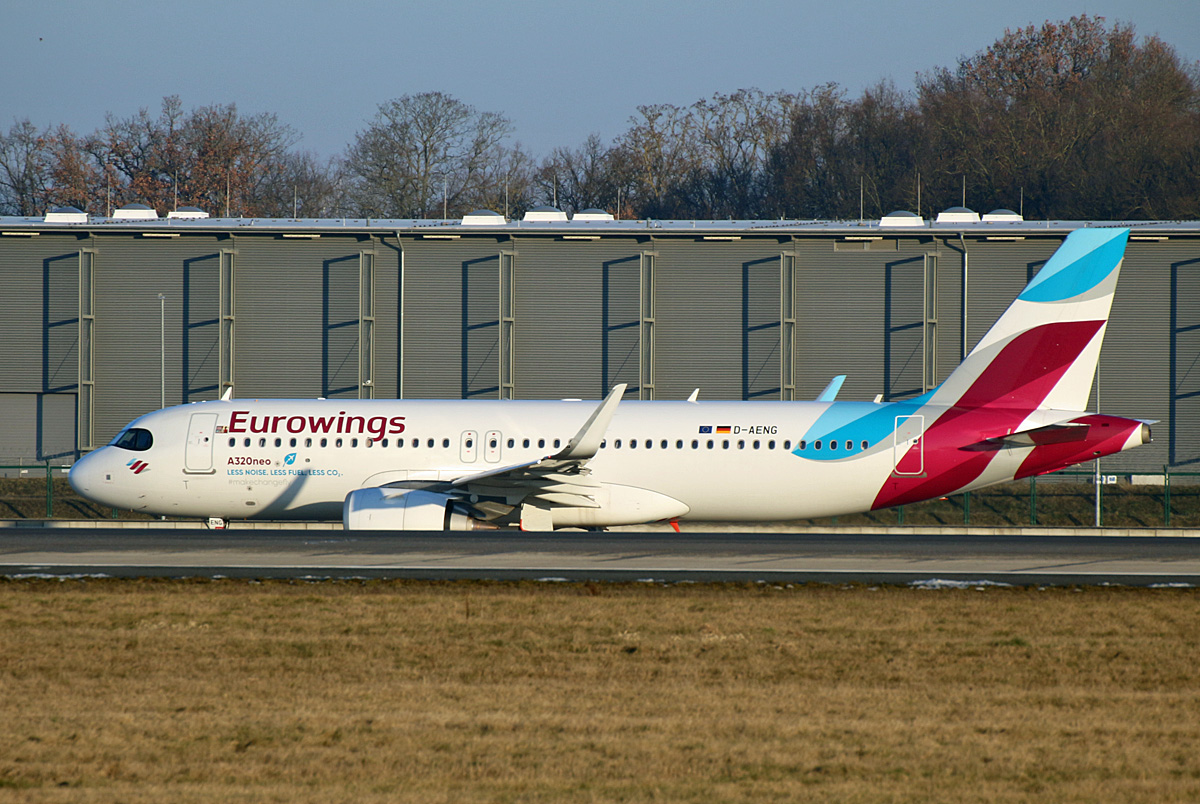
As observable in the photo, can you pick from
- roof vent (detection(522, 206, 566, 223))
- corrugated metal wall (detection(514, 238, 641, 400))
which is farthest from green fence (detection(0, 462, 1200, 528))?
roof vent (detection(522, 206, 566, 223))

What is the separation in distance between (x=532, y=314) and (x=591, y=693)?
34269 mm

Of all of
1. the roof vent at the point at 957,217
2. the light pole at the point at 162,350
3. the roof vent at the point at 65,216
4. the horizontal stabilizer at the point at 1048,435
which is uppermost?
the roof vent at the point at 957,217

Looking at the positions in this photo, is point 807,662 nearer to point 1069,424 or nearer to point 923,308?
point 1069,424

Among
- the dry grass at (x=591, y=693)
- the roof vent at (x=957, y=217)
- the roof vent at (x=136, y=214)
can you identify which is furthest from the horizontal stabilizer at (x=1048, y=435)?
the roof vent at (x=136, y=214)

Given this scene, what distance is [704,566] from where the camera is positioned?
1875 centimetres

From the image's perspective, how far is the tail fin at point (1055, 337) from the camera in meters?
25.8

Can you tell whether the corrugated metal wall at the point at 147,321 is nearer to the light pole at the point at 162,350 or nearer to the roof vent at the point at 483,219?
the light pole at the point at 162,350

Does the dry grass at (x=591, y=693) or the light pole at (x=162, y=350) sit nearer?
the dry grass at (x=591, y=693)

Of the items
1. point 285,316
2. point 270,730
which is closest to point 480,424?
point 270,730

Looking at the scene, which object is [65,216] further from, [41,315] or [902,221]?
[902,221]

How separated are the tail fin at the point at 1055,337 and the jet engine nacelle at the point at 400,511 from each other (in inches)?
412

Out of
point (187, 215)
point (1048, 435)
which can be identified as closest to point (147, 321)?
point (187, 215)

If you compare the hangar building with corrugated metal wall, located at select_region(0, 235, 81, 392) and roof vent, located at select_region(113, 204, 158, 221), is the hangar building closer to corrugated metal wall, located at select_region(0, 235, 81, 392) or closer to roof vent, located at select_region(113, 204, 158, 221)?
corrugated metal wall, located at select_region(0, 235, 81, 392)

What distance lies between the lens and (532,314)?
45.4 m
